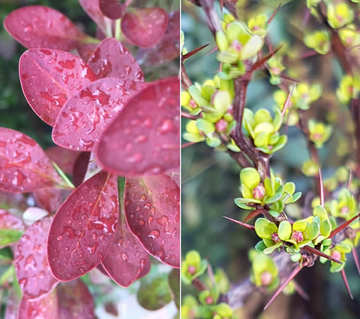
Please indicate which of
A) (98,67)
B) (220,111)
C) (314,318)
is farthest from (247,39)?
(314,318)

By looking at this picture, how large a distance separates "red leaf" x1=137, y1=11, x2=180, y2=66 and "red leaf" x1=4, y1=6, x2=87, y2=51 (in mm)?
78

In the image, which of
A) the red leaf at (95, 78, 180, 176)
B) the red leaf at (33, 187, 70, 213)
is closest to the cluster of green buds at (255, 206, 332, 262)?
the red leaf at (95, 78, 180, 176)

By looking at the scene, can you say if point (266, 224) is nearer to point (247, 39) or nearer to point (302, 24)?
point (247, 39)

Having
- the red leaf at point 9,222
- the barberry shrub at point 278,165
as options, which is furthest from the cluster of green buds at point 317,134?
the red leaf at point 9,222

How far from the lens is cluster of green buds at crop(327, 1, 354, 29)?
1.31ft

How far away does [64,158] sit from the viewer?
0.41 meters

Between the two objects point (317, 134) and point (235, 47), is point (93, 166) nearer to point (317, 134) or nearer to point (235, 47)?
point (235, 47)

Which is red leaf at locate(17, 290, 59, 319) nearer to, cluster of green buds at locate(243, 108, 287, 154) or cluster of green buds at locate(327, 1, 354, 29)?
cluster of green buds at locate(243, 108, 287, 154)

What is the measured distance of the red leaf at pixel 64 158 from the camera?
41 centimetres

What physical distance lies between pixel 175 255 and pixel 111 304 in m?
0.20

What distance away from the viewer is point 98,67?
352 millimetres

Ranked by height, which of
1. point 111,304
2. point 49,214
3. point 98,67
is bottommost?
point 111,304

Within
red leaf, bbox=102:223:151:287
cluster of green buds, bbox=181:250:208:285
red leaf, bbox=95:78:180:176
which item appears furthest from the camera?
cluster of green buds, bbox=181:250:208:285

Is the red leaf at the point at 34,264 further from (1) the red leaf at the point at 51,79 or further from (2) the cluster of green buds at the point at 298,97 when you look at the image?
(2) the cluster of green buds at the point at 298,97
